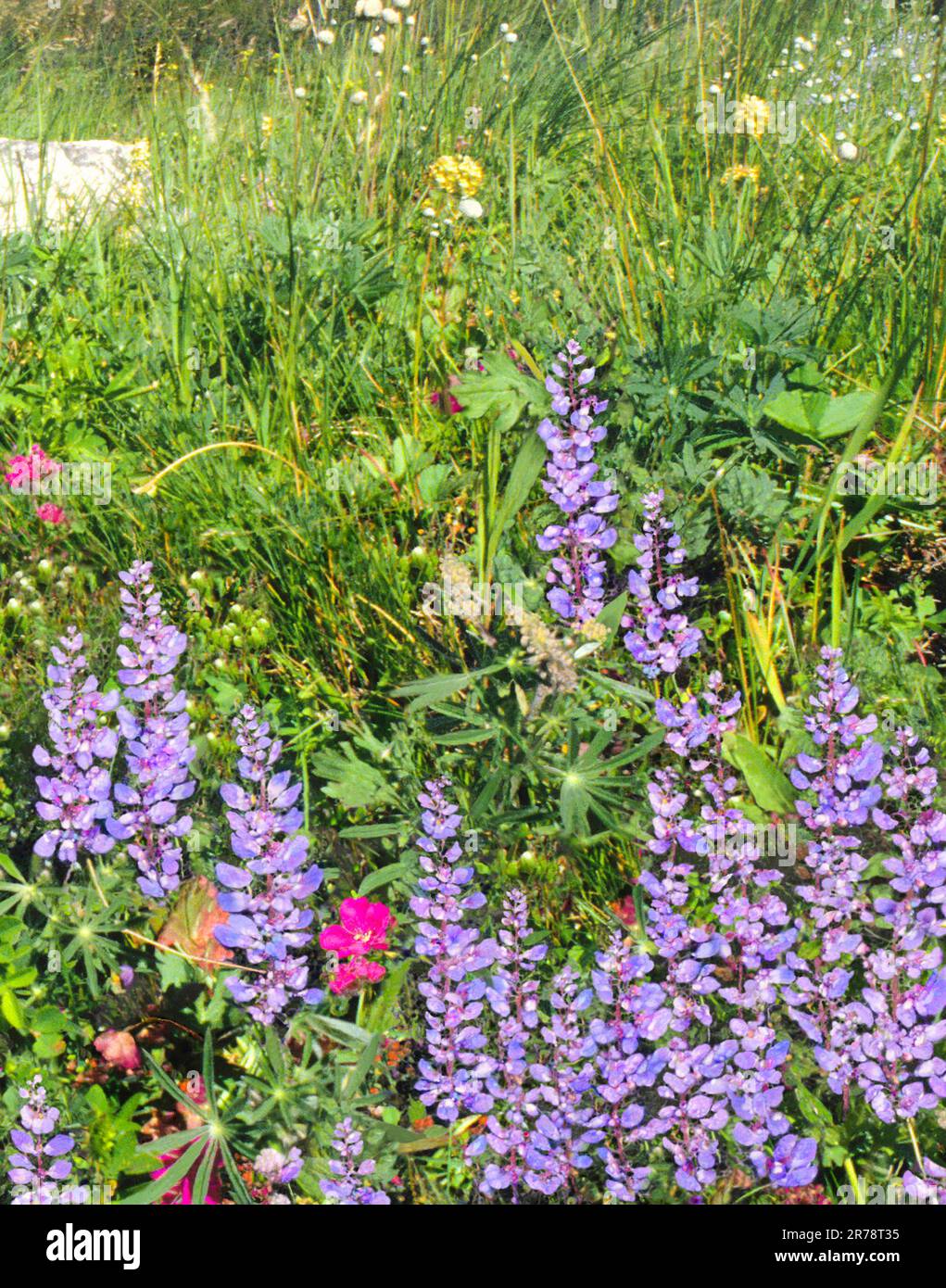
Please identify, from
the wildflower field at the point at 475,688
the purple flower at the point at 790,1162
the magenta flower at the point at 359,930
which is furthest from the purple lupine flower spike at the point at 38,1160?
the purple flower at the point at 790,1162

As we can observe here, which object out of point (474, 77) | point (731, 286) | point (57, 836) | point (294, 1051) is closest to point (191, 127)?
point (474, 77)

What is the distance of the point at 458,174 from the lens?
341cm

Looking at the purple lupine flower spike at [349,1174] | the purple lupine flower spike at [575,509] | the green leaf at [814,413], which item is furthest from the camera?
the green leaf at [814,413]

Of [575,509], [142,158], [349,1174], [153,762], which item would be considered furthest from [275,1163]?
[142,158]

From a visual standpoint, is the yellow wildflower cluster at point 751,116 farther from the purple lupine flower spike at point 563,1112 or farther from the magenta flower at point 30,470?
the purple lupine flower spike at point 563,1112

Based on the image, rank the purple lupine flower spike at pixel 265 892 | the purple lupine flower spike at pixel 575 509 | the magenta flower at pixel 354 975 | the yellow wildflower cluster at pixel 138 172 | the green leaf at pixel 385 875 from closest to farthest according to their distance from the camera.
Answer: the purple lupine flower spike at pixel 265 892 → the magenta flower at pixel 354 975 → the green leaf at pixel 385 875 → the purple lupine flower spike at pixel 575 509 → the yellow wildflower cluster at pixel 138 172

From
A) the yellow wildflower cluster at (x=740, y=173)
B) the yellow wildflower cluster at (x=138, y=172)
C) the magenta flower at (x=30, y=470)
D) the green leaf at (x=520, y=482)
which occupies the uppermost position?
the yellow wildflower cluster at (x=740, y=173)

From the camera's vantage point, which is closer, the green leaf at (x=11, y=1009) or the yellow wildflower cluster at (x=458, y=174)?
the green leaf at (x=11, y=1009)

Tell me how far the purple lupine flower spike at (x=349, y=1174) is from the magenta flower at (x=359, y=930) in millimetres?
287

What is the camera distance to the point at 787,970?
180 cm

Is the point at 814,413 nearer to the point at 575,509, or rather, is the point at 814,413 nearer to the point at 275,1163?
the point at 575,509

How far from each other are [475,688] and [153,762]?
57cm

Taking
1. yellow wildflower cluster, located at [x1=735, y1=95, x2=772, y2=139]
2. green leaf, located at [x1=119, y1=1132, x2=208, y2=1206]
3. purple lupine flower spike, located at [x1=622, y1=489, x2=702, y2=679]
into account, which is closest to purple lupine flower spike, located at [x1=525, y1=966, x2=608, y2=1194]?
green leaf, located at [x1=119, y1=1132, x2=208, y2=1206]

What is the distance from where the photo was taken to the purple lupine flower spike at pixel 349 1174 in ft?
5.41
